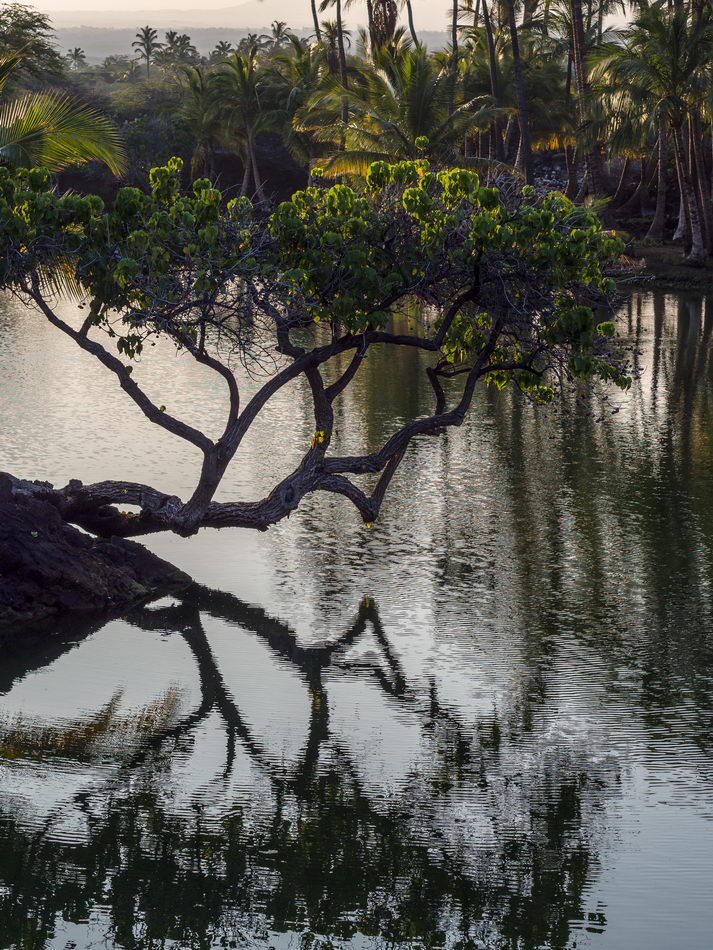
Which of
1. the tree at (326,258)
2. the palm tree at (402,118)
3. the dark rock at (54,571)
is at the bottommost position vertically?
the dark rock at (54,571)

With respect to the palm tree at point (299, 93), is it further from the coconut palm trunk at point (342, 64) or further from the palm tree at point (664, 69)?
the palm tree at point (664, 69)

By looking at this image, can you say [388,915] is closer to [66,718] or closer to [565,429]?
[66,718]

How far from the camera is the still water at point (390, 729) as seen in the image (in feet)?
27.5

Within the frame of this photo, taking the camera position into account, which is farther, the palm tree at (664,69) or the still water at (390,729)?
the palm tree at (664,69)

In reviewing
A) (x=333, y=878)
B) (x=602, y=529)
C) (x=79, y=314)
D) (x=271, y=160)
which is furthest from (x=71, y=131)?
(x=271, y=160)

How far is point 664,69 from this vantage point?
4228 centimetres

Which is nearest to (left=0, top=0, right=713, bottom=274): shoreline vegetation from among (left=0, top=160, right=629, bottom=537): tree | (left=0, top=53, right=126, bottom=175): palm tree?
(left=0, top=53, right=126, bottom=175): palm tree

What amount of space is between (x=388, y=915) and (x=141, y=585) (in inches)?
275

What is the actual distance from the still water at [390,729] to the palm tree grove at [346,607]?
1.6 inches

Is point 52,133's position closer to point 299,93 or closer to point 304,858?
point 304,858

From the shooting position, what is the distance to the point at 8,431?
71.8ft

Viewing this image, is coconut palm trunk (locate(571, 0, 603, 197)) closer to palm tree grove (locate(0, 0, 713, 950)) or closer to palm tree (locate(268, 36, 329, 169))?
palm tree (locate(268, 36, 329, 169))

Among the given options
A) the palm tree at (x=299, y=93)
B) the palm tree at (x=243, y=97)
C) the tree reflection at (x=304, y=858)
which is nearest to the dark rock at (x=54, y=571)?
the tree reflection at (x=304, y=858)

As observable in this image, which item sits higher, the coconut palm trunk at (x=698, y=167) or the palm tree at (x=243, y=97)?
the palm tree at (x=243, y=97)
